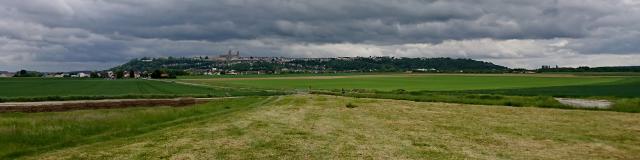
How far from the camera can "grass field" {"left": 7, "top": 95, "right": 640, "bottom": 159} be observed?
17953 millimetres

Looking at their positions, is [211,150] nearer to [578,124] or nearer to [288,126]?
[288,126]

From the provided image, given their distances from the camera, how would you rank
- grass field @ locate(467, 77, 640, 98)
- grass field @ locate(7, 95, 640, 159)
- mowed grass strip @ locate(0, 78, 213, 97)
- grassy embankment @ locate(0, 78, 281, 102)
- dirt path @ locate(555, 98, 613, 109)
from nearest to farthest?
grass field @ locate(7, 95, 640, 159), dirt path @ locate(555, 98, 613, 109), grassy embankment @ locate(0, 78, 281, 102), grass field @ locate(467, 77, 640, 98), mowed grass strip @ locate(0, 78, 213, 97)

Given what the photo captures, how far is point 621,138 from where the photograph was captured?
2288 cm

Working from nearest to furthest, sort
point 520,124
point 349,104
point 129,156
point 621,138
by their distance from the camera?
point 129,156 < point 621,138 < point 520,124 < point 349,104

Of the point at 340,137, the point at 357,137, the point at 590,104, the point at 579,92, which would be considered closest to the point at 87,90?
the point at 590,104

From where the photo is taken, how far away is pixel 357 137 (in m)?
22.0

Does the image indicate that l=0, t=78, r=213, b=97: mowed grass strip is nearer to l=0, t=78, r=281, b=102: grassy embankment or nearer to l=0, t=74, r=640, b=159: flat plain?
l=0, t=78, r=281, b=102: grassy embankment

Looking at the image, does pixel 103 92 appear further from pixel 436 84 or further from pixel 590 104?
pixel 590 104

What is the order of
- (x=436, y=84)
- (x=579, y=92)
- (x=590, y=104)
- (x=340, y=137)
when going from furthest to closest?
(x=436, y=84) < (x=579, y=92) < (x=590, y=104) < (x=340, y=137)

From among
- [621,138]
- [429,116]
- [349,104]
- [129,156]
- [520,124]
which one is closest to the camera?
[129,156]

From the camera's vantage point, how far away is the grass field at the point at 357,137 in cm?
1795

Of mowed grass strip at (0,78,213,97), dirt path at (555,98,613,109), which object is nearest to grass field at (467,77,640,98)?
dirt path at (555,98,613,109)

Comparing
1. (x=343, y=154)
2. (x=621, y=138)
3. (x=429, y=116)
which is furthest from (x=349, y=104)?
(x=343, y=154)

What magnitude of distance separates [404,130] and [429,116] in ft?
25.7
